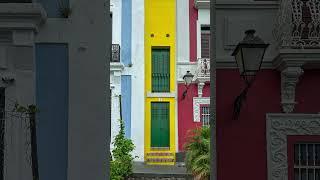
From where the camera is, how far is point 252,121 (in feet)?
28.7

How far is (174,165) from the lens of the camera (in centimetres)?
2219

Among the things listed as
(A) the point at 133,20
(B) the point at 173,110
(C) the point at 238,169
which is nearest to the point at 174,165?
(B) the point at 173,110

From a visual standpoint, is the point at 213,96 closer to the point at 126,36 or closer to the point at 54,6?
the point at 54,6

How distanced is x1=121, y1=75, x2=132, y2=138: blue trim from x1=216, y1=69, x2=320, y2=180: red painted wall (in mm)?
14452

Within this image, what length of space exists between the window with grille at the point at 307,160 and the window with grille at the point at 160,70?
15.0m

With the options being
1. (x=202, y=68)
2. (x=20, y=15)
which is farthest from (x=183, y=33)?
(x=20, y=15)

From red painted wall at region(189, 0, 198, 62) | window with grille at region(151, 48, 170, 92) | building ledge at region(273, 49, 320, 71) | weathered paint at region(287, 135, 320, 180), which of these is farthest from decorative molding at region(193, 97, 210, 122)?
building ledge at region(273, 49, 320, 71)

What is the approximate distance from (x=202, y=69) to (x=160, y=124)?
2.73m

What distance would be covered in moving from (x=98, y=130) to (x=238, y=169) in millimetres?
2140

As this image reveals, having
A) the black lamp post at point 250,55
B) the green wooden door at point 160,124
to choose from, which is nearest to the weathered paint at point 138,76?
the green wooden door at point 160,124

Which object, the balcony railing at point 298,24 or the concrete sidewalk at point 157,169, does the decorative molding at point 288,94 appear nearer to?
the balcony railing at point 298,24

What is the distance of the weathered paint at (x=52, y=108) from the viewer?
8.07m

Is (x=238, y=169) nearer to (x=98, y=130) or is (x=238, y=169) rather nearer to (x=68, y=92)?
(x=98, y=130)

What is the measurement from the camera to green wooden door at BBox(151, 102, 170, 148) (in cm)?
2339
